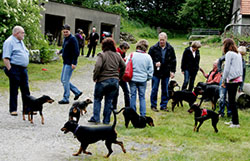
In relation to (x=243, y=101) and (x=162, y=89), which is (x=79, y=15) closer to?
(x=162, y=89)

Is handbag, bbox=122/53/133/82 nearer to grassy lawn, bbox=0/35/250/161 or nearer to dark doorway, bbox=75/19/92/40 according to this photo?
grassy lawn, bbox=0/35/250/161

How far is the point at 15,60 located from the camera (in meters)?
7.33

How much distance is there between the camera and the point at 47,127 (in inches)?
270

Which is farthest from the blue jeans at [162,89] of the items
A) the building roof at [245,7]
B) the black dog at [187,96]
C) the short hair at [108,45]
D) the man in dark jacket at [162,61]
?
the building roof at [245,7]

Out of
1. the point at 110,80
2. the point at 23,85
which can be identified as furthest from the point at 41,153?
the point at 23,85

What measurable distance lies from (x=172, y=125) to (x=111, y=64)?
2.15 metres

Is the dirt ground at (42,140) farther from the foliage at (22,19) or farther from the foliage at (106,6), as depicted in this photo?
the foliage at (106,6)

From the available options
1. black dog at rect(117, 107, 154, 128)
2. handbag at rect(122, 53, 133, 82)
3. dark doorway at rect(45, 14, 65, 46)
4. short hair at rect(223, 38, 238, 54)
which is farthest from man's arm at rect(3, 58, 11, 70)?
dark doorway at rect(45, 14, 65, 46)

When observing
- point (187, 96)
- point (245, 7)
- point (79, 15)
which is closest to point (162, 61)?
point (187, 96)

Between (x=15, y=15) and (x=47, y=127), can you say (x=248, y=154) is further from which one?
(x=15, y=15)

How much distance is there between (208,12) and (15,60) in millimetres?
46094

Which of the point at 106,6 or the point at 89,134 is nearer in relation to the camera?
the point at 89,134

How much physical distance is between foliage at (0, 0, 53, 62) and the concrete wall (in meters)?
10.4

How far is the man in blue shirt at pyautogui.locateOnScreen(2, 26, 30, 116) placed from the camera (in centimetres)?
723
